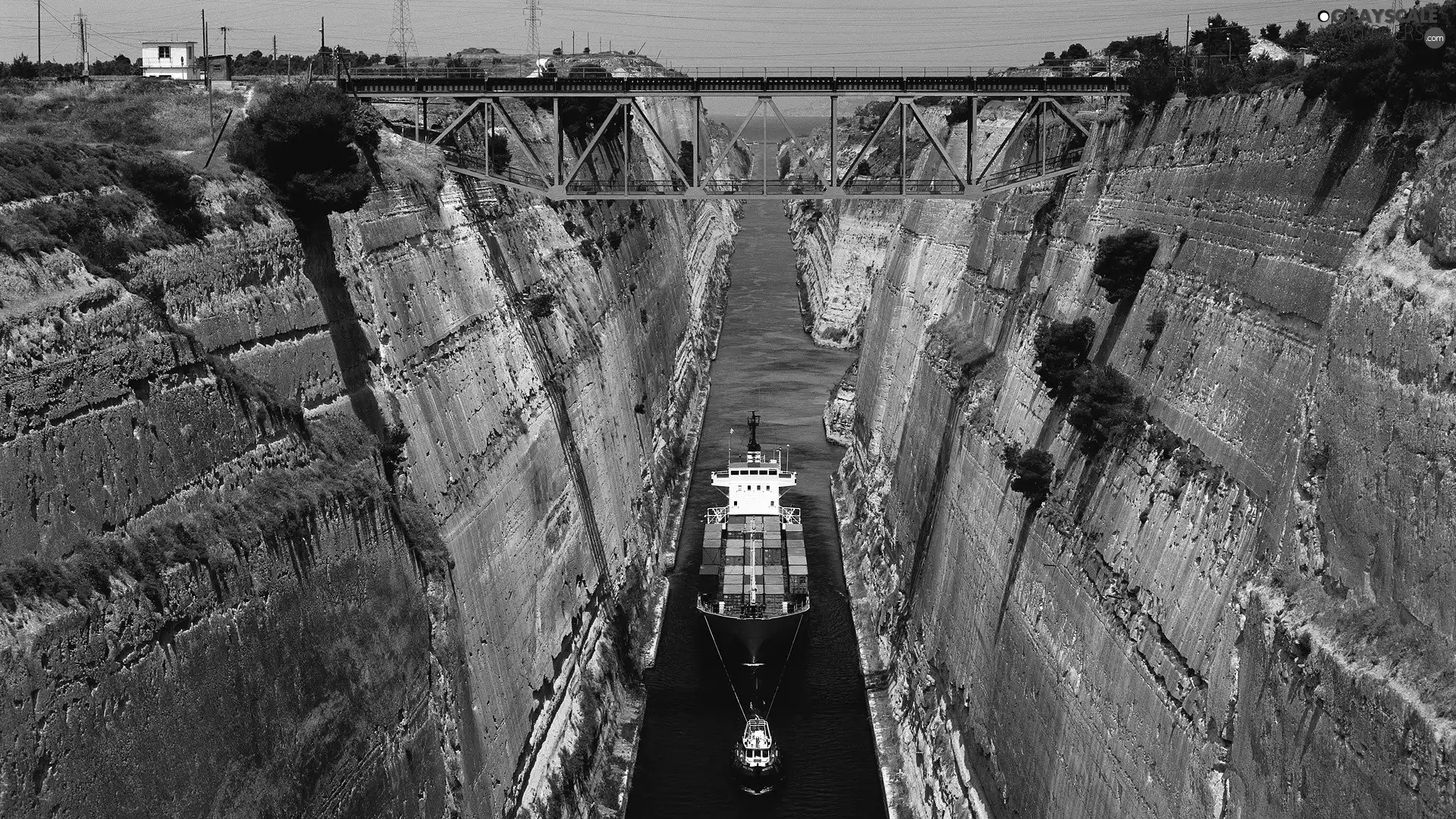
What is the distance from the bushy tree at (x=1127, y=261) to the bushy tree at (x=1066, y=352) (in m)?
1.57

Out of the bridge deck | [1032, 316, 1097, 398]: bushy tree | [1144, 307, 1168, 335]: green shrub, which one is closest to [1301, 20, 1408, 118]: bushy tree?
[1144, 307, 1168, 335]: green shrub

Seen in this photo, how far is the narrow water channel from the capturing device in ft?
128

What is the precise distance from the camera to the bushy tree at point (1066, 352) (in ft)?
111

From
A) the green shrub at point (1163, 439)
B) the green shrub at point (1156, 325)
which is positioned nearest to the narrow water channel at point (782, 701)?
the green shrub at point (1163, 439)

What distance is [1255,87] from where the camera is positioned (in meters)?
29.1

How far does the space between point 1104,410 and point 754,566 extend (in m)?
22.3

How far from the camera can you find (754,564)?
51188mm

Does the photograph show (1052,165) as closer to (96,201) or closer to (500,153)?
(500,153)

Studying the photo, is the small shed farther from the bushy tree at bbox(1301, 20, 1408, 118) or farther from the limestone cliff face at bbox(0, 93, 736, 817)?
the bushy tree at bbox(1301, 20, 1408, 118)

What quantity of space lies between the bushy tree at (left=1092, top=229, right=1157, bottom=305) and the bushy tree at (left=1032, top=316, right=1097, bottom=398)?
157 cm

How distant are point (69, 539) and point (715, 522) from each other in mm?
38927

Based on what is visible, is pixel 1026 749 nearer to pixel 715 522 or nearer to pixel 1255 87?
pixel 1255 87

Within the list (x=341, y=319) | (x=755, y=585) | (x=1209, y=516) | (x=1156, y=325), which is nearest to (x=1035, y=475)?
(x=1156, y=325)

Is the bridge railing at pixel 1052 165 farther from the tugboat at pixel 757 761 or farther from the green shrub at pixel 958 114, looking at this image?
the green shrub at pixel 958 114
